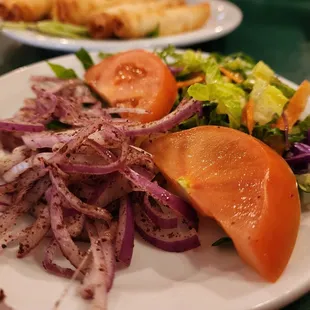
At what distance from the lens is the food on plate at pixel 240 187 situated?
1139 millimetres

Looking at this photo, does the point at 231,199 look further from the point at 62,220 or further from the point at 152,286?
the point at 62,220

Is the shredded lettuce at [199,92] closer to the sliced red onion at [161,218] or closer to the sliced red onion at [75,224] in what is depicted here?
the sliced red onion at [161,218]

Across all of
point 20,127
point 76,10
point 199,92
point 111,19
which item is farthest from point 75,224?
point 76,10

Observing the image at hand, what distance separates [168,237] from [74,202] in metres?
0.29

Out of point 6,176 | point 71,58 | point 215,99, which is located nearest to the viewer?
point 6,176

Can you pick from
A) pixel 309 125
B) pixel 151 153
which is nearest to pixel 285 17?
pixel 309 125

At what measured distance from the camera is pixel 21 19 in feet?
9.96

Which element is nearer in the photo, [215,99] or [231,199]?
[231,199]

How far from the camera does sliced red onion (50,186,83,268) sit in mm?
1199

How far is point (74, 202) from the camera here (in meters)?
1.27

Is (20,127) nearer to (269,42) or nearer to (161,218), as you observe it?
(161,218)

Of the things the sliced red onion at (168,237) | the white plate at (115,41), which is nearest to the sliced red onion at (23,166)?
the sliced red onion at (168,237)

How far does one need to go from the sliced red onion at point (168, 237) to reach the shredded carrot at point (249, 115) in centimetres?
52

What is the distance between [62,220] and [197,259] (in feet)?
1.33
